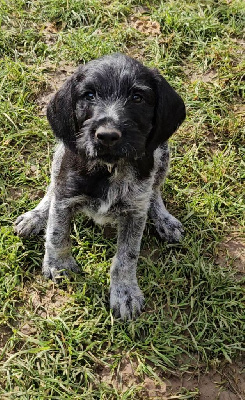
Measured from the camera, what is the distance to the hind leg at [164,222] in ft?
21.0

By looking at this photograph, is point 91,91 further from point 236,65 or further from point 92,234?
point 236,65

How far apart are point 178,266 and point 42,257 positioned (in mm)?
1535

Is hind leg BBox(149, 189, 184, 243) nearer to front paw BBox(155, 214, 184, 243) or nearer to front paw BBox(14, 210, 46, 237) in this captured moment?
front paw BBox(155, 214, 184, 243)

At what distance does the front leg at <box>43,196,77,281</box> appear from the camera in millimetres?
5523

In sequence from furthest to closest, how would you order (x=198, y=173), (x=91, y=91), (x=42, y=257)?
(x=198, y=173) → (x=42, y=257) → (x=91, y=91)

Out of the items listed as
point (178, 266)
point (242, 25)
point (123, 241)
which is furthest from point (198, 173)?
point (242, 25)

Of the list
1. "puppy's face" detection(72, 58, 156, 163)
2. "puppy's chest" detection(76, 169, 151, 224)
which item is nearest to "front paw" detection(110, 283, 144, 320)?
"puppy's chest" detection(76, 169, 151, 224)

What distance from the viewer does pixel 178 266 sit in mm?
6219

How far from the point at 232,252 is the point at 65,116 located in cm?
270

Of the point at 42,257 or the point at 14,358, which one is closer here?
the point at 14,358

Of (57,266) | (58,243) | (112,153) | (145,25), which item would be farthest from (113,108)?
(145,25)

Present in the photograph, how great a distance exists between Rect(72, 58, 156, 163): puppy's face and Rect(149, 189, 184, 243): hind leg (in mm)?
1600

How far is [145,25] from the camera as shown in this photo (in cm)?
857

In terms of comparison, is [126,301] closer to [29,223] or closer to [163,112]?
[29,223]
